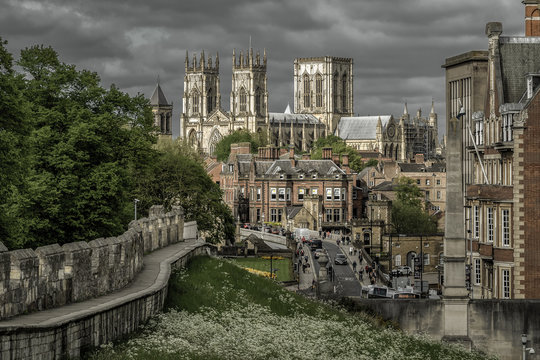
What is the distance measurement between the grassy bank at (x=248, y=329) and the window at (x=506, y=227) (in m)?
12.3

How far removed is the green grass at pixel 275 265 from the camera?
6712 centimetres

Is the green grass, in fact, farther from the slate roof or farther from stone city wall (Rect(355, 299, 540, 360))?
stone city wall (Rect(355, 299, 540, 360))

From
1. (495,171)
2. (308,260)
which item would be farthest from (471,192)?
(308,260)

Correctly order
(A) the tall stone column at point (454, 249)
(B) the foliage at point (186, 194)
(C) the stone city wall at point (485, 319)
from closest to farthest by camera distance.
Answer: (A) the tall stone column at point (454, 249) → (C) the stone city wall at point (485, 319) → (B) the foliage at point (186, 194)

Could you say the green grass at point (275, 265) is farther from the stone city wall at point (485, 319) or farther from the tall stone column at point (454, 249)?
the tall stone column at point (454, 249)

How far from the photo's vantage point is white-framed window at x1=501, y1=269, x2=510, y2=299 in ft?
172

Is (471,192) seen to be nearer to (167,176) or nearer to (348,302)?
(348,302)

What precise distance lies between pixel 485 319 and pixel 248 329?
18.9 metres

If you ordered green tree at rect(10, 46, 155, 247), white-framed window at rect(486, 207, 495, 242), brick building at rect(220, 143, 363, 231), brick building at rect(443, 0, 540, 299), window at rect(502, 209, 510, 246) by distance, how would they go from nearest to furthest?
green tree at rect(10, 46, 155, 247) < brick building at rect(443, 0, 540, 299) < window at rect(502, 209, 510, 246) < white-framed window at rect(486, 207, 495, 242) < brick building at rect(220, 143, 363, 231)

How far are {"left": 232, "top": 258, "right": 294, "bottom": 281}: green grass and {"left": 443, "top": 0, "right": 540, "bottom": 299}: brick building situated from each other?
41.7ft

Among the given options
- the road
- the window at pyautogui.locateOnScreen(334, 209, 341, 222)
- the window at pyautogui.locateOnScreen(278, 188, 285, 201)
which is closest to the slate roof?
the road

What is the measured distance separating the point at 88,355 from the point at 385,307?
2437 centimetres

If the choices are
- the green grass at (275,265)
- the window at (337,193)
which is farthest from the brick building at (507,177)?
the window at (337,193)

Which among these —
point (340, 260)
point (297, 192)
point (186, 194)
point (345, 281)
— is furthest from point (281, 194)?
point (345, 281)
